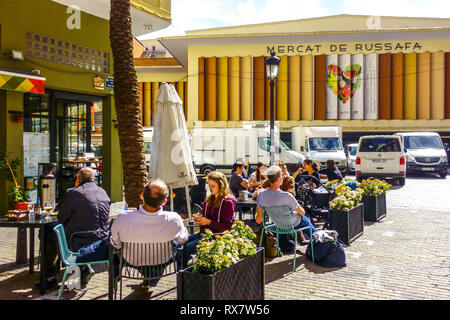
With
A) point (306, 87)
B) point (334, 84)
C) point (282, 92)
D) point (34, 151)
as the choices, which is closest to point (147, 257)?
point (34, 151)

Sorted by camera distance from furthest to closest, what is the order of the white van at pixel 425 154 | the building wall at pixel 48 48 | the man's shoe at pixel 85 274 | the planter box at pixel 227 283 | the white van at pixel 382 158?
the white van at pixel 425 154
the white van at pixel 382 158
the building wall at pixel 48 48
the man's shoe at pixel 85 274
the planter box at pixel 227 283

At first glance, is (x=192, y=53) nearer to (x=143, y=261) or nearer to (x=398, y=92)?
(x=398, y=92)

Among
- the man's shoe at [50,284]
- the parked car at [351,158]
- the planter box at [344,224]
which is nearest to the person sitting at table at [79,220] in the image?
the man's shoe at [50,284]

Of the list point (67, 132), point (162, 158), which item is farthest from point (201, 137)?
point (162, 158)

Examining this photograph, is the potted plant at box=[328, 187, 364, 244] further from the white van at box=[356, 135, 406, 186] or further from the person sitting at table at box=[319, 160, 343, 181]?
the white van at box=[356, 135, 406, 186]

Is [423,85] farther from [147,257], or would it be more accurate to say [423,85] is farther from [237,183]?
[147,257]

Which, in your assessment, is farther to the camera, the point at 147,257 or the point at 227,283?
the point at 147,257

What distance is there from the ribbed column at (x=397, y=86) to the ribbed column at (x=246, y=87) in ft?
35.1

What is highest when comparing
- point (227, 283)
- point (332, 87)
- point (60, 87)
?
point (332, 87)

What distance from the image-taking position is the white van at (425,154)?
19812 millimetres

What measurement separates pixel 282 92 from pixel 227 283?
31.3 metres

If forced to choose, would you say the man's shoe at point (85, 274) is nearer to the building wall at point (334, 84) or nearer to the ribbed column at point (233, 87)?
the building wall at point (334, 84)

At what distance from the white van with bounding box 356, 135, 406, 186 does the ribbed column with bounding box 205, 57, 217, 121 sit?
18.1 m

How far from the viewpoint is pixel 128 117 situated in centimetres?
759
